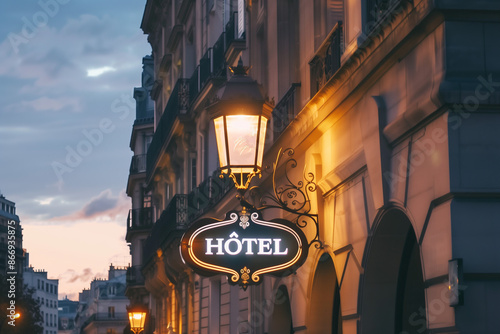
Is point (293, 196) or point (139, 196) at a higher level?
point (139, 196)

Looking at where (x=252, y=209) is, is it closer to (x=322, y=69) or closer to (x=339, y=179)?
(x=339, y=179)

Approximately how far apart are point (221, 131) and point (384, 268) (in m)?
2.00

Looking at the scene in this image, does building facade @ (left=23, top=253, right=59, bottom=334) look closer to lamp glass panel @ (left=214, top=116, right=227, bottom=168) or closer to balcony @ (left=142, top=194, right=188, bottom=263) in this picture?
balcony @ (left=142, top=194, right=188, bottom=263)

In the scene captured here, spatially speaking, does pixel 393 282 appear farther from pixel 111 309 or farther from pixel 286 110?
pixel 111 309

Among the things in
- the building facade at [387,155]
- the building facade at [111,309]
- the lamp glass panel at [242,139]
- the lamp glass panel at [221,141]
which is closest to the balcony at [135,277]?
the building facade at [387,155]

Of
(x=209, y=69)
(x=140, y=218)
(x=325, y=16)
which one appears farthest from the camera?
(x=140, y=218)

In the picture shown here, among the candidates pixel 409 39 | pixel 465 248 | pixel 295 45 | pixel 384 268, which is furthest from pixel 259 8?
pixel 465 248

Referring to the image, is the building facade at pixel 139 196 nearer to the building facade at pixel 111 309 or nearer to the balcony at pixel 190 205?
the balcony at pixel 190 205

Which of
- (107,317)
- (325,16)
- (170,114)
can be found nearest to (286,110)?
(325,16)

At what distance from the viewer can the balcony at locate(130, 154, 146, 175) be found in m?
60.3

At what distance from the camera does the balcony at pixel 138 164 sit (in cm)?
6033

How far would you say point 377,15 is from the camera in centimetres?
947

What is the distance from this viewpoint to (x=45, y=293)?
165000 millimetres

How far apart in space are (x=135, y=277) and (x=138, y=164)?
6.66 meters
